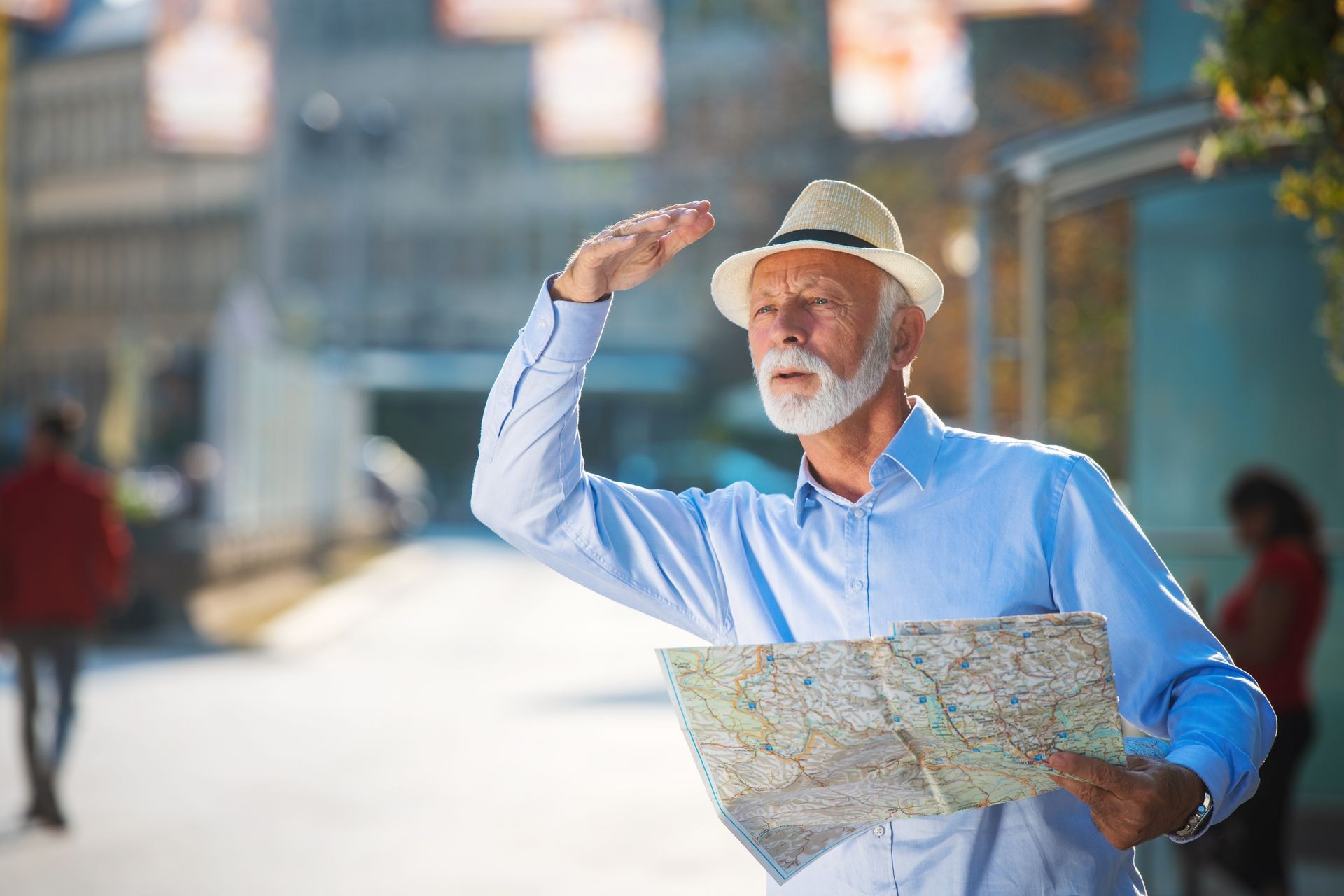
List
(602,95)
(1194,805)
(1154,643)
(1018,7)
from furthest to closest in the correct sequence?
(602,95) → (1018,7) → (1154,643) → (1194,805)

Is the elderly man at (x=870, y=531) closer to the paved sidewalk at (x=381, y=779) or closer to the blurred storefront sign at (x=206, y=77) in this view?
the paved sidewalk at (x=381, y=779)

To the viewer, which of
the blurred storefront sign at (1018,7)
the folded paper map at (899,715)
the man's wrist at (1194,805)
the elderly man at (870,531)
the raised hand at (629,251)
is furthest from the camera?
the blurred storefront sign at (1018,7)

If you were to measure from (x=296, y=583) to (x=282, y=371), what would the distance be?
11.0 feet

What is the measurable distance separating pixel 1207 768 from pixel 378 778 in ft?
27.4

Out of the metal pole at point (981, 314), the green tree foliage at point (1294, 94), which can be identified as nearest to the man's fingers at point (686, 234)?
the green tree foliage at point (1294, 94)

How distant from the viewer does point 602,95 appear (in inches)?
960

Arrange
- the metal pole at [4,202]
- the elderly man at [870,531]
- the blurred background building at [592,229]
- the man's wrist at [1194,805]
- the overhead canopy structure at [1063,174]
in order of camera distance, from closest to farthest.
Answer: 1. the man's wrist at [1194,805]
2. the elderly man at [870,531]
3. the overhead canopy structure at [1063,174]
4. the blurred background building at [592,229]
5. the metal pole at [4,202]

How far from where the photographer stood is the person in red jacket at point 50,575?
8734 millimetres

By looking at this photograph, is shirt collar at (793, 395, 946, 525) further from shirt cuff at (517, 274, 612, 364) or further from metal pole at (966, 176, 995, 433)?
metal pole at (966, 176, 995, 433)

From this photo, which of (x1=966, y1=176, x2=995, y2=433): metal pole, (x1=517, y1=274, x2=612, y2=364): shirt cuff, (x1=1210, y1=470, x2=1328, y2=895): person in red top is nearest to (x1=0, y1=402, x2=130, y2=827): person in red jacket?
(x1=966, y1=176, x2=995, y2=433): metal pole

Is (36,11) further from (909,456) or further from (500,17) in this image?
(909,456)

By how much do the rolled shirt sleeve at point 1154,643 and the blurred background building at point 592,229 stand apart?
4.18 m

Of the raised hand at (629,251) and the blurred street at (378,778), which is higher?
the raised hand at (629,251)

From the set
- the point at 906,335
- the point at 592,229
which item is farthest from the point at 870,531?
the point at 592,229
